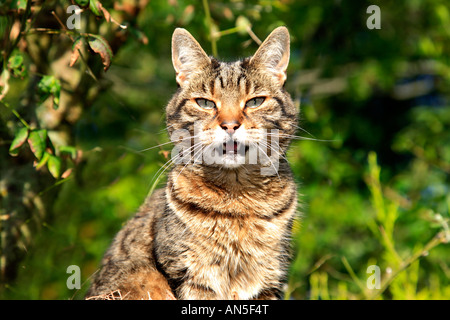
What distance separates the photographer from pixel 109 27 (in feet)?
11.3

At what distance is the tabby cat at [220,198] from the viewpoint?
2.61m

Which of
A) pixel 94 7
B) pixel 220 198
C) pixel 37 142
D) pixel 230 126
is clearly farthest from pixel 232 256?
pixel 94 7

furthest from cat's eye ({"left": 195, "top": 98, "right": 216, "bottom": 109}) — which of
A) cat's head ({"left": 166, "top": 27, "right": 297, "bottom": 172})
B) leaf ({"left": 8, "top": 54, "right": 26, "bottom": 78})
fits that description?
leaf ({"left": 8, "top": 54, "right": 26, "bottom": 78})

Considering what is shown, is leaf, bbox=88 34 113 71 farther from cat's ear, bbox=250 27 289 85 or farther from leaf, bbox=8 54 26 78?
cat's ear, bbox=250 27 289 85

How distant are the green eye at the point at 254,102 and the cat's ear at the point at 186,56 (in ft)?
1.22

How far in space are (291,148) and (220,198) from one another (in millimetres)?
592

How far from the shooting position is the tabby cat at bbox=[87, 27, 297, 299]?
2.61 meters

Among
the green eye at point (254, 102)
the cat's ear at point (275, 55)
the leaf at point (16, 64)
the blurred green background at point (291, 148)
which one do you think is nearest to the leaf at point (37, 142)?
the blurred green background at point (291, 148)

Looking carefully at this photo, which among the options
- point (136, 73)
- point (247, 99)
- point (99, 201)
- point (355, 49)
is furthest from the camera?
point (136, 73)

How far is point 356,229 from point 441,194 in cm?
119

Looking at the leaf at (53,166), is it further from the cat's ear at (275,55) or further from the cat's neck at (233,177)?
the cat's ear at (275,55)

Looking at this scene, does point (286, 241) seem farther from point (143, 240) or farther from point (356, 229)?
point (356, 229)

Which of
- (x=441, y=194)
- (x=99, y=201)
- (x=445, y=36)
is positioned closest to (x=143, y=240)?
(x=99, y=201)

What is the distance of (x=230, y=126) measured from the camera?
2572 mm
